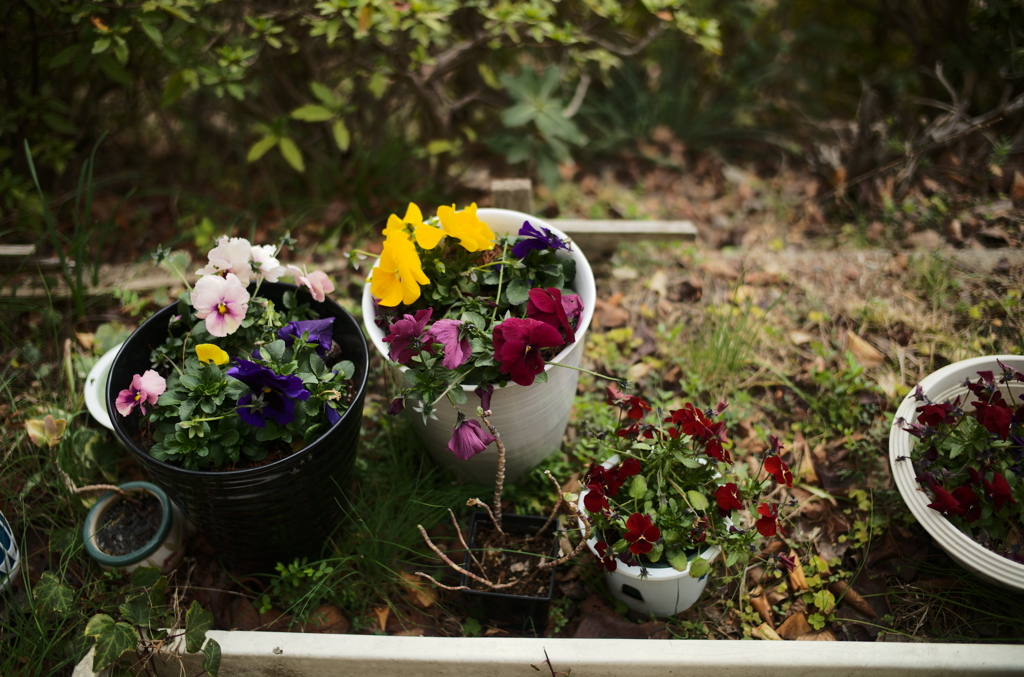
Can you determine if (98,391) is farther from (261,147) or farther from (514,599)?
(514,599)

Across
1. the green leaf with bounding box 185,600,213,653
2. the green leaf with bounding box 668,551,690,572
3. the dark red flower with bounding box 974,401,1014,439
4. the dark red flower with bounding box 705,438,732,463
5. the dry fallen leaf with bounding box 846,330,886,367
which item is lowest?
the green leaf with bounding box 185,600,213,653

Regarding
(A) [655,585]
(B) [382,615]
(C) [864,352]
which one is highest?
(C) [864,352]

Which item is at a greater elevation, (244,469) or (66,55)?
(66,55)

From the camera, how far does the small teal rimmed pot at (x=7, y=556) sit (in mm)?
1590

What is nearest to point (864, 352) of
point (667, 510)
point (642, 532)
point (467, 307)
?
point (667, 510)

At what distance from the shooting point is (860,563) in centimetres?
176

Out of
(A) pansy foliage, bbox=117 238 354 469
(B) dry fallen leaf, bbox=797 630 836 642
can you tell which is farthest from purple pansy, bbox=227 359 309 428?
(B) dry fallen leaf, bbox=797 630 836 642

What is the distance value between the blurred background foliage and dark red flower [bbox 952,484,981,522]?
1.66 metres

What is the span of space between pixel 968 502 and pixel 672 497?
0.69 m

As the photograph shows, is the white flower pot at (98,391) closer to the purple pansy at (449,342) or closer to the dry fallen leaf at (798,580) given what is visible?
the purple pansy at (449,342)

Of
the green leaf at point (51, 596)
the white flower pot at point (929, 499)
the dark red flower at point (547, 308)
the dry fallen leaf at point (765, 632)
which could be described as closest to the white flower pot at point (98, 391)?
the green leaf at point (51, 596)

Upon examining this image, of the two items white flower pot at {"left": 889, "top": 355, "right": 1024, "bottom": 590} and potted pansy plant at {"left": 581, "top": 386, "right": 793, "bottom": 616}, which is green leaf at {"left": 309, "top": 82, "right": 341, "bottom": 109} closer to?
potted pansy plant at {"left": 581, "top": 386, "right": 793, "bottom": 616}

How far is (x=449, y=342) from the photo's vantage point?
142 cm

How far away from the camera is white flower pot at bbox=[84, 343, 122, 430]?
5.93ft
